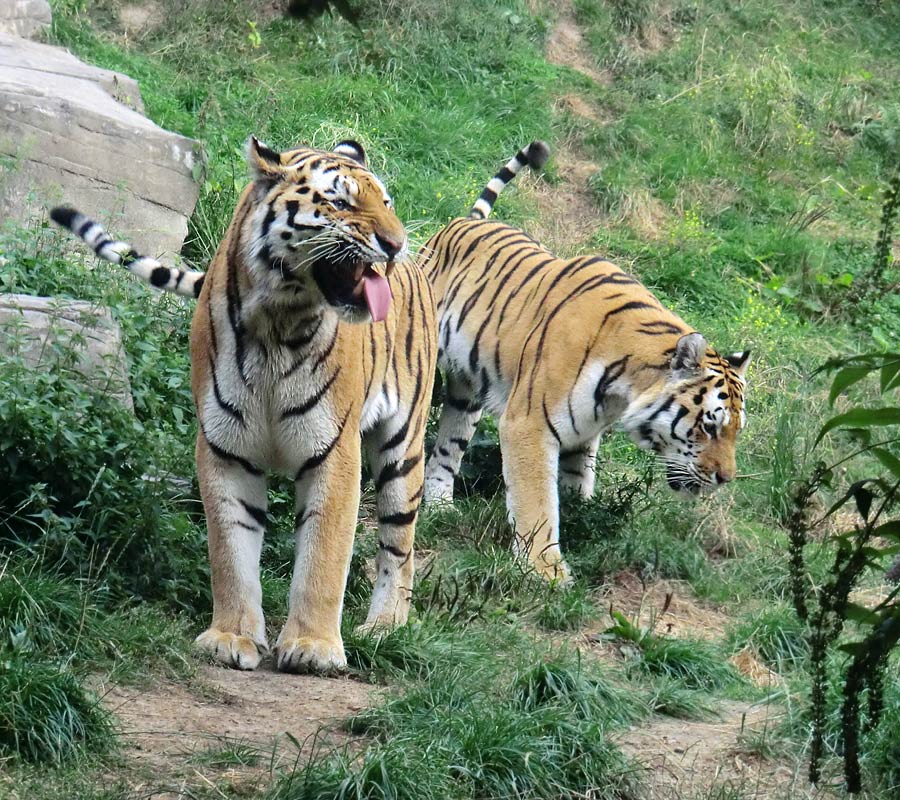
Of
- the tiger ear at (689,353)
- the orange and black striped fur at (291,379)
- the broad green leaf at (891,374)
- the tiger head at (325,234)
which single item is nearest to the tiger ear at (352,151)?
the orange and black striped fur at (291,379)

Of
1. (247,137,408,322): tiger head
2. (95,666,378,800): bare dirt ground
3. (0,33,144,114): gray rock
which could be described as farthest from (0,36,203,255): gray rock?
(95,666,378,800): bare dirt ground

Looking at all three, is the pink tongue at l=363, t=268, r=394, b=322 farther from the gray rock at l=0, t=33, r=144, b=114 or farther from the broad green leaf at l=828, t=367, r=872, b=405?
the gray rock at l=0, t=33, r=144, b=114

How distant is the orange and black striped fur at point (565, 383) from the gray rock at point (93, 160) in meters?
1.82

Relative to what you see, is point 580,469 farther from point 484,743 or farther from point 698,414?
point 484,743

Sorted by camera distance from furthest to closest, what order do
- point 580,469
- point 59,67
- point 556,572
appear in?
point 59,67
point 580,469
point 556,572

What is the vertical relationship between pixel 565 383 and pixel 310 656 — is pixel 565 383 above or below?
above

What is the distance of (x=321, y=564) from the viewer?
457 centimetres

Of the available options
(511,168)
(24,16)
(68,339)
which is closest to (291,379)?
(68,339)

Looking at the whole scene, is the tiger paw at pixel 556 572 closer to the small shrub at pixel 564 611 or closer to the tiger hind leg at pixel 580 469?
the small shrub at pixel 564 611

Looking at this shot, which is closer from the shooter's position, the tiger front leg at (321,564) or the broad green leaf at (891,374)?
the broad green leaf at (891,374)

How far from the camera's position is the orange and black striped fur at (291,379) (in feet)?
14.4

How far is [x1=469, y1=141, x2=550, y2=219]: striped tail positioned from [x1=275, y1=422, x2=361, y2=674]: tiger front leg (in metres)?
3.75

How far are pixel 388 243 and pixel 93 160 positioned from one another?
3.83 meters

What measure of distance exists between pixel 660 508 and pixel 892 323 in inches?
165
